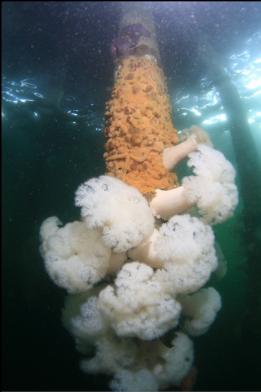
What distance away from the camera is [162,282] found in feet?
10.3

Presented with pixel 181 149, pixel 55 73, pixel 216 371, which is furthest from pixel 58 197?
pixel 181 149

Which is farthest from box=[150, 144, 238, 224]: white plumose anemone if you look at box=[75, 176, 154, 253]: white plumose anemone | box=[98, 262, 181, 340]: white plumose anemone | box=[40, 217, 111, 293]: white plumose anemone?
box=[40, 217, 111, 293]: white plumose anemone

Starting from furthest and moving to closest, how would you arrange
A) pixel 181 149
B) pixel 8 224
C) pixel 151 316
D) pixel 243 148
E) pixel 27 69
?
pixel 8 224 < pixel 243 148 < pixel 27 69 < pixel 181 149 < pixel 151 316

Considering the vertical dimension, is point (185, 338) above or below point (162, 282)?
below

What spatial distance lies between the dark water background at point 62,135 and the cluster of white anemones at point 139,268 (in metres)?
0.85

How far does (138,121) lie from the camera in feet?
13.5

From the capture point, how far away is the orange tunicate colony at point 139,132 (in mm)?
4012

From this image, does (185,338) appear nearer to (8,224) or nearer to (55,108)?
(55,108)

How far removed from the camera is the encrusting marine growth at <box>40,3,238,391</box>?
3057 millimetres

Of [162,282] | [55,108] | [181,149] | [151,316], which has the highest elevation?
[55,108]

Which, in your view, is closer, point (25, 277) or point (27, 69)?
point (27, 69)

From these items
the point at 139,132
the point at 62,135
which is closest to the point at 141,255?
the point at 139,132

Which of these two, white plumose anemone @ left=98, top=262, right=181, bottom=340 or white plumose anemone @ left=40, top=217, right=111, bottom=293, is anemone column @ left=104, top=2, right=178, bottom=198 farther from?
white plumose anemone @ left=98, top=262, right=181, bottom=340

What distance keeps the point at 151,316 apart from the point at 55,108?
777 cm
